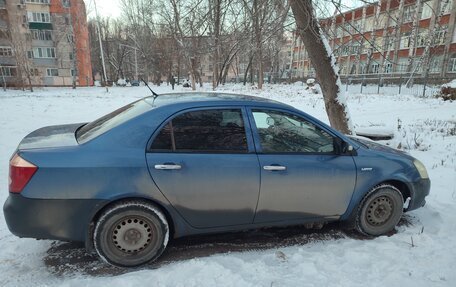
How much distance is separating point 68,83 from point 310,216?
2100 inches

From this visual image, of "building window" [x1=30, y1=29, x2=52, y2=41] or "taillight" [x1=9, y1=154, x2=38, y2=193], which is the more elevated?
"building window" [x1=30, y1=29, x2=52, y2=41]

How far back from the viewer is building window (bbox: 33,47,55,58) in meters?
47.9

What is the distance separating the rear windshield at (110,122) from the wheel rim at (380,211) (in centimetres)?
284

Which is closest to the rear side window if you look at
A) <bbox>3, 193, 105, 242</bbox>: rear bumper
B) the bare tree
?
<bbox>3, 193, 105, 242</bbox>: rear bumper

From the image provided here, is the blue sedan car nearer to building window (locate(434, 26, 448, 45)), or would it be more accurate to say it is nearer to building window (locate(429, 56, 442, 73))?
building window (locate(434, 26, 448, 45))

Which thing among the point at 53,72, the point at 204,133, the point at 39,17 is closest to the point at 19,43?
the point at 53,72

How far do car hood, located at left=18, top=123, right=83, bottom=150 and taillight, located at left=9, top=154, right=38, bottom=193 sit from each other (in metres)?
0.22

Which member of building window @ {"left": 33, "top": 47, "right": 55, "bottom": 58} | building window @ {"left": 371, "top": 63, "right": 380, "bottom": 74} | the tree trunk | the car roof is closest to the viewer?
the car roof

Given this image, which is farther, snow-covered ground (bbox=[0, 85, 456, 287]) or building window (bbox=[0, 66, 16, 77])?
building window (bbox=[0, 66, 16, 77])

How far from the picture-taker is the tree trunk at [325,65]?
661 centimetres

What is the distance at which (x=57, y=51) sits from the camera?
48281 millimetres

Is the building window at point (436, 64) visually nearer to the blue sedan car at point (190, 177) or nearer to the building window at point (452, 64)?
the building window at point (452, 64)

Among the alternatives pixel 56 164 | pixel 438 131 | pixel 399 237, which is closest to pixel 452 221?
pixel 399 237

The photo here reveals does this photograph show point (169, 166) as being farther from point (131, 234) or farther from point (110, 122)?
point (110, 122)
